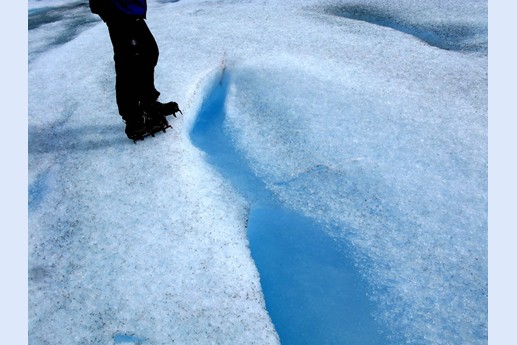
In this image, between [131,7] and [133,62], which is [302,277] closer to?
[133,62]

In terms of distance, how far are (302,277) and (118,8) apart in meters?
1.55

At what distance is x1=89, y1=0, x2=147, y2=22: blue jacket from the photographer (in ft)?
5.47

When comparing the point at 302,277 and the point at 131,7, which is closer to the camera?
the point at 302,277

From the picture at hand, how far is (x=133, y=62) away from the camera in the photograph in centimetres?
187

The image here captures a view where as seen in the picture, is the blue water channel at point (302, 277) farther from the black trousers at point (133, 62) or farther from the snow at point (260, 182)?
the black trousers at point (133, 62)

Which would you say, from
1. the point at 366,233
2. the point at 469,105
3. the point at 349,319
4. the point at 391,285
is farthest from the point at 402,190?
the point at 469,105

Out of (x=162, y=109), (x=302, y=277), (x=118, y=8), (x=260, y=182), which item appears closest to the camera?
(x=302, y=277)

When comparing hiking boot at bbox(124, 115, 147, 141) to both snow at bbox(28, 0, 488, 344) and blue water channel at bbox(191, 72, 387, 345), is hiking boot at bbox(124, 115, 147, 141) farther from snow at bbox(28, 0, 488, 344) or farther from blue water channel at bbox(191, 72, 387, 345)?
blue water channel at bbox(191, 72, 387, 345)

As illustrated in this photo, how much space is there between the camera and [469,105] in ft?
6.91

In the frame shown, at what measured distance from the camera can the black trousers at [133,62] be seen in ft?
5.86

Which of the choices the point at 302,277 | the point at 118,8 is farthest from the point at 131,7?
the point at 302,277

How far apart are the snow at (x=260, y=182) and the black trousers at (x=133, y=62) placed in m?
0.25

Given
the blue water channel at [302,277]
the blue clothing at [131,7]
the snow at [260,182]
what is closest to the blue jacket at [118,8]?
the blue clothing at [131,7]

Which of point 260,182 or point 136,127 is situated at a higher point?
point 136,127
